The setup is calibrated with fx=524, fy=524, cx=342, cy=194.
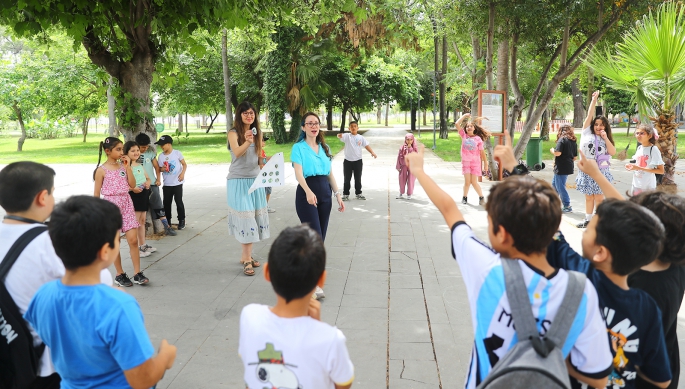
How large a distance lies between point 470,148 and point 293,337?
894 cm

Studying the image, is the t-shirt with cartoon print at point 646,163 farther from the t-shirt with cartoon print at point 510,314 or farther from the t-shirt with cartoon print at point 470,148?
the t-shirt with cartoon print at point 510,314

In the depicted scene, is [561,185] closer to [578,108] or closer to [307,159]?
[307,159]

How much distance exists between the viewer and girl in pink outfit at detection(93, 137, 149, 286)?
5.48 m

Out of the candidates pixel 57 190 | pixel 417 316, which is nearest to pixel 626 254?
pixel 417 316

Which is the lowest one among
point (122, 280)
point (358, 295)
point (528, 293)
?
point (358, 295)

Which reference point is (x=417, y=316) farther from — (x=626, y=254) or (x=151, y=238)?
(x=151, y=238)

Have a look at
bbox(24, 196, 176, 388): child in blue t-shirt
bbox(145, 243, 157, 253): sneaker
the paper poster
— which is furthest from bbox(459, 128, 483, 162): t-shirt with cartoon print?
bbox(24, 196, 176, 388): child in blue t-shirt

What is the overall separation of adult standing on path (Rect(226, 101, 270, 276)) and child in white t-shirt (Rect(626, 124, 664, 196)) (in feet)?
15.9

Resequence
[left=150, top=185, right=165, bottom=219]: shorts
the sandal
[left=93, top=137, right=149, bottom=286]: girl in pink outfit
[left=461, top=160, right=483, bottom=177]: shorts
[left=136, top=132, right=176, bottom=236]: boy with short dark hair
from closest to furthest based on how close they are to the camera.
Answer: [left=93, top=137, right=149, bottom=286]: girl in pink outfit → the sandal → [left=136, top=132, right=176, bottom=236]: boy with short dark hair → [left=150, top=185, right=165, bottom=219]: shorts → [left=461, top=160, right=483, bottom=177]: shorts

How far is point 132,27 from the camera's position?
7.53 meters

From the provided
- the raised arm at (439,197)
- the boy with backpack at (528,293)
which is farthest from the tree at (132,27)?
the boy with backpack at (528,293)

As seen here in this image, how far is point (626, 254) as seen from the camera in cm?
186

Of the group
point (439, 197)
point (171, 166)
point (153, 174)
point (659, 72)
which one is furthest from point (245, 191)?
point (659, 72)

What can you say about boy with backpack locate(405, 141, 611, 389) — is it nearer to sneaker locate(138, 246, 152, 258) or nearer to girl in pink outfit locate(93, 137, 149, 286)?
girl in pink outfit locate(93, 137, 149, 286)
